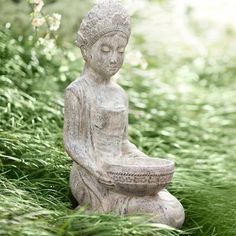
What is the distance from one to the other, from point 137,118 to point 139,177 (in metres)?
3.03

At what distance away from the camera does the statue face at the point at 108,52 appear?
181 inches

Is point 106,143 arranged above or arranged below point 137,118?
below

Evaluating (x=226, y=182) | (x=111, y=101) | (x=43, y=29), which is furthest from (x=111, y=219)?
(x=43, y=29)

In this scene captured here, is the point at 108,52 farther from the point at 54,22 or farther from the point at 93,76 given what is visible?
the point at 54,22

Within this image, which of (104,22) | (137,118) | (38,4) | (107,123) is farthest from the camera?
(137,118)

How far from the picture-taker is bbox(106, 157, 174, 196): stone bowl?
440 cm

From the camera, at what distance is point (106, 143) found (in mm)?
4672

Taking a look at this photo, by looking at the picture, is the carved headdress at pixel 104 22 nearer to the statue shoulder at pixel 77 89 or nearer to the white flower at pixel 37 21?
the statue shoulder at pixel 77 89

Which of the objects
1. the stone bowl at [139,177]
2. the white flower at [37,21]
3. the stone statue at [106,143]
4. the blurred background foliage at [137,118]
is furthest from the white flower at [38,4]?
the stone bowl at [139,177]

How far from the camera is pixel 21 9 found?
705 cm

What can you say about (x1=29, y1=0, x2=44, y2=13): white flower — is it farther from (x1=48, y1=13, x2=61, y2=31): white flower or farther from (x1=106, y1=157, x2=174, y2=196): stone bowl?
(x1=106, y1=157, x2=174, y2=196): stone bowl

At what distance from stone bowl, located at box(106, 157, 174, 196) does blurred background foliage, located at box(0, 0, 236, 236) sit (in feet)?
0.78

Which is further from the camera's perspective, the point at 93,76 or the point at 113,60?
the point at 93,76

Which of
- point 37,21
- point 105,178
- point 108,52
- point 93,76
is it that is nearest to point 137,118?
point 37,21
